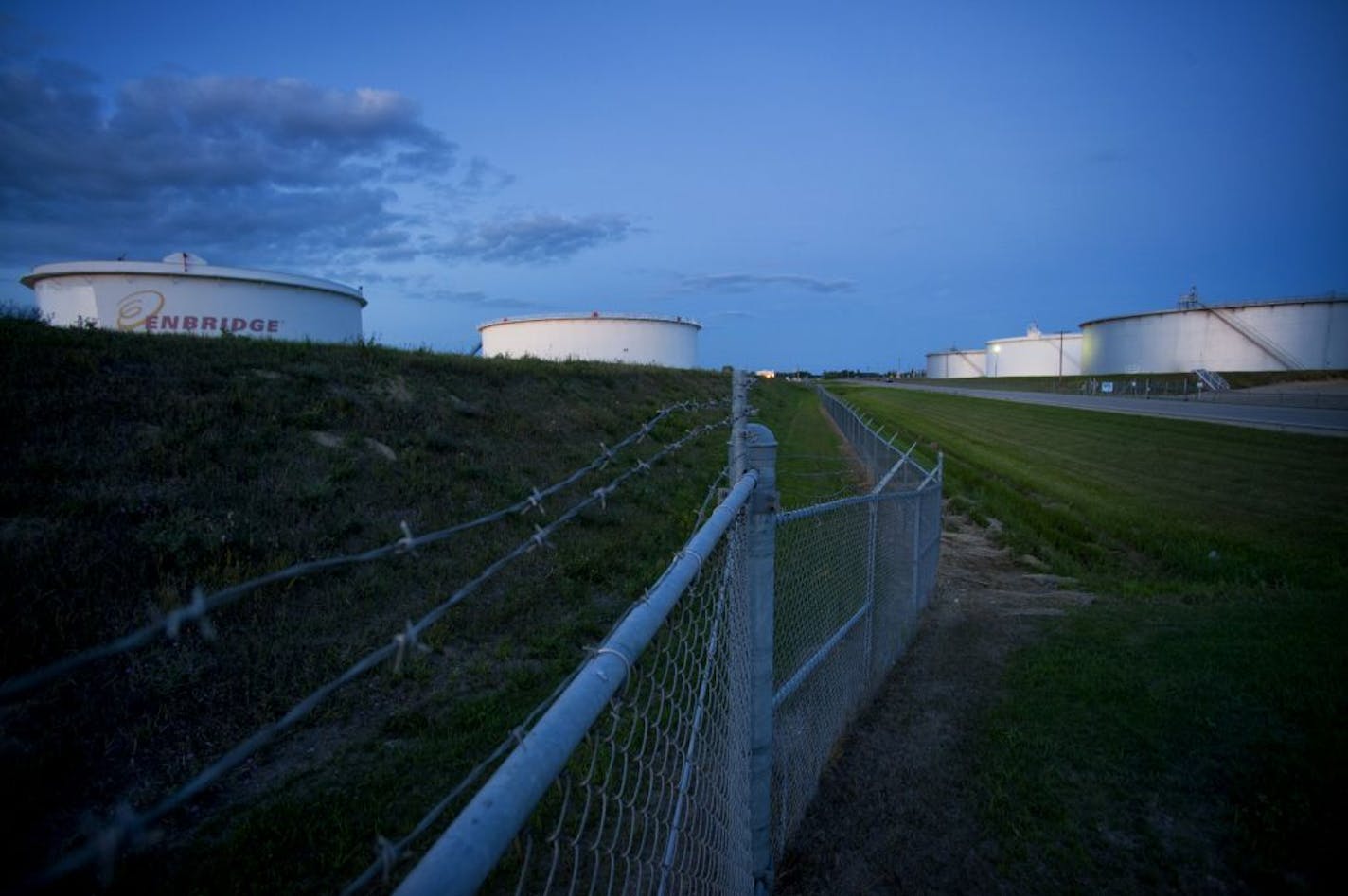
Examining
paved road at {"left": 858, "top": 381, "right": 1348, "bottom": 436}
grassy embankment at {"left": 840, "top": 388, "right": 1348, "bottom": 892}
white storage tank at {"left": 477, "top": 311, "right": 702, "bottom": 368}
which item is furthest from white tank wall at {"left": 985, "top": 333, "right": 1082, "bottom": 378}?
grassy embankment at {"left": 840, "top": 388, "right": 1348, "bottom": 892}

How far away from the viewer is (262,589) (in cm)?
623

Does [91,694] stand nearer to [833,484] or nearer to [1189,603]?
[1189,603]

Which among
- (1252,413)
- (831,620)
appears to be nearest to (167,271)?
(831,620)

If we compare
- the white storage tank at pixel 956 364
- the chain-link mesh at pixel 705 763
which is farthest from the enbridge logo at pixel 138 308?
the white storage tank at pixel 956 364

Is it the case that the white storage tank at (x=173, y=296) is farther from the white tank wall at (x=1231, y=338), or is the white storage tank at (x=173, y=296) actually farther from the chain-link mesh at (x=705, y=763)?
the white tank wall at (x=1231, y=338)

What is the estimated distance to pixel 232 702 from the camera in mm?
4812

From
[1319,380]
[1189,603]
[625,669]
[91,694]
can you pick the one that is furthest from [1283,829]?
Result: [1319,380]

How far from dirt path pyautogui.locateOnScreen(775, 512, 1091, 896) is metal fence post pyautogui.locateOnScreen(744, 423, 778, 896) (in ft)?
2.75

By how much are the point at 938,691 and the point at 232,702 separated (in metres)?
5.12

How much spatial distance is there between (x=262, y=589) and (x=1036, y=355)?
103668 millimetres

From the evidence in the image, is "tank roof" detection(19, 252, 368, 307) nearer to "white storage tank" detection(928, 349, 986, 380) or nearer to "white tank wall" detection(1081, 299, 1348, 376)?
"white tank wall" detection(1081, 299, 1348, 376)

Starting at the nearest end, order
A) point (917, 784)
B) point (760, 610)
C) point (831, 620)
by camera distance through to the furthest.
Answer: point (760, 610) < point (917, 784) < point (831, 620)

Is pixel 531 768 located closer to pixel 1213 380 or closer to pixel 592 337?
pixel 592 337

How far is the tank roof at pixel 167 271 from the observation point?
21.5 meters
